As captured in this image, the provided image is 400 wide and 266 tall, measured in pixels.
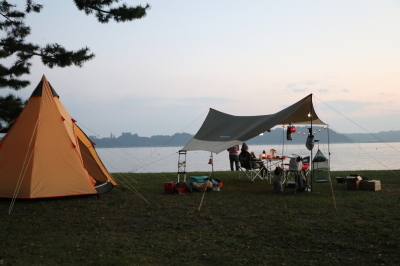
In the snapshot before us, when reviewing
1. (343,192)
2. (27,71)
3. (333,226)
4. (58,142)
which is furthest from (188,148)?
(27,71)

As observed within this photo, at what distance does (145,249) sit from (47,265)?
3.12 feet

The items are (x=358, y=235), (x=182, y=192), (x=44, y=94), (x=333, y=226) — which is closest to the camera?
(x=358, y=235)

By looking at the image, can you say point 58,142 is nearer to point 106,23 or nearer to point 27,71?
point 106,23

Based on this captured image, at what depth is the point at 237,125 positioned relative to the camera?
920 cm

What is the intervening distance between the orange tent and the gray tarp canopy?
2494 millimetres

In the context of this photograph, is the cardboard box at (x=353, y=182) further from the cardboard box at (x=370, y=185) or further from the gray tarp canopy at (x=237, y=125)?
the gray tarp canopy at (x=237, y=125)

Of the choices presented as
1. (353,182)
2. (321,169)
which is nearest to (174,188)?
(321,169)

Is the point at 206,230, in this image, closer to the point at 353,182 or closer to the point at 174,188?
Result: the point at 174,188

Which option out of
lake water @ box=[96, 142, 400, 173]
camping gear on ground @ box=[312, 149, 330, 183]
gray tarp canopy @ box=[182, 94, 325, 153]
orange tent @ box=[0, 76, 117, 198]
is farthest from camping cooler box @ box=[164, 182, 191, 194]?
lake water @ box=[96, 142, 400, 173]

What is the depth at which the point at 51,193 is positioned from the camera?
6949 mm

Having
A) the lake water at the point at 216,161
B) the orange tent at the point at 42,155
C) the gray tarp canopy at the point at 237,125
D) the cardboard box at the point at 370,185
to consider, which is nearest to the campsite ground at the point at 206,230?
the orange tent at the point at 42,155

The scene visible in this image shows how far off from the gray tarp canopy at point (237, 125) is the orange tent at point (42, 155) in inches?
98.2

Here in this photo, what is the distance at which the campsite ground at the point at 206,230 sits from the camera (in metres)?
3.78

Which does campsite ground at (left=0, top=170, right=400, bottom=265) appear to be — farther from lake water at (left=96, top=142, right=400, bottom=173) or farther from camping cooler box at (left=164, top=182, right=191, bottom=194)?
lake water at (left=96, top=142, right=400, bottom=173)
